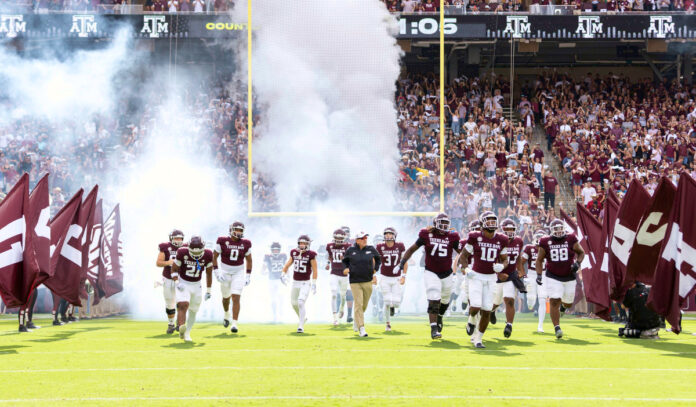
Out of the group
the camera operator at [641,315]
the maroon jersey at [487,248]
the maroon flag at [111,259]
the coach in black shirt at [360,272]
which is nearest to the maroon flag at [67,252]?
the maroon flag at [111,259]

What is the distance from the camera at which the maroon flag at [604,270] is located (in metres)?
14.7

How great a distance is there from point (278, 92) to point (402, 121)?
11.7 feet

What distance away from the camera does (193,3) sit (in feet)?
85.9

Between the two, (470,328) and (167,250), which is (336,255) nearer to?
(167,250)

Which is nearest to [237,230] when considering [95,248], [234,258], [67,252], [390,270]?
[234,258]

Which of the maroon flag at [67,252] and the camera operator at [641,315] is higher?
the maroon flag at [67,252]

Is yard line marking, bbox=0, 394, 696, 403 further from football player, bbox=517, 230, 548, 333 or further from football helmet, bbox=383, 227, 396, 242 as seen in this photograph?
football helmet, bbox=383, 227, 396, 242

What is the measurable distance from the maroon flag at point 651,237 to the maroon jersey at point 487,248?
262cm

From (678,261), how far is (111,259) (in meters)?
10.5

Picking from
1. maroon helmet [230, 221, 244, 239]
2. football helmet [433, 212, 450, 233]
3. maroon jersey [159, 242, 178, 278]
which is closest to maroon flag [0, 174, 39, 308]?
maroon jersey [159, 242, 178, 278]

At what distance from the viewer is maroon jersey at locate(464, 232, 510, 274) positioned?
37.0 feet

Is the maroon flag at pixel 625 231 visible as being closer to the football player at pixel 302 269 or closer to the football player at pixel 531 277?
the football player at pixel 531 277

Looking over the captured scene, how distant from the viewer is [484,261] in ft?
37.1

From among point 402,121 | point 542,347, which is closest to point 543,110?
point 402,121
